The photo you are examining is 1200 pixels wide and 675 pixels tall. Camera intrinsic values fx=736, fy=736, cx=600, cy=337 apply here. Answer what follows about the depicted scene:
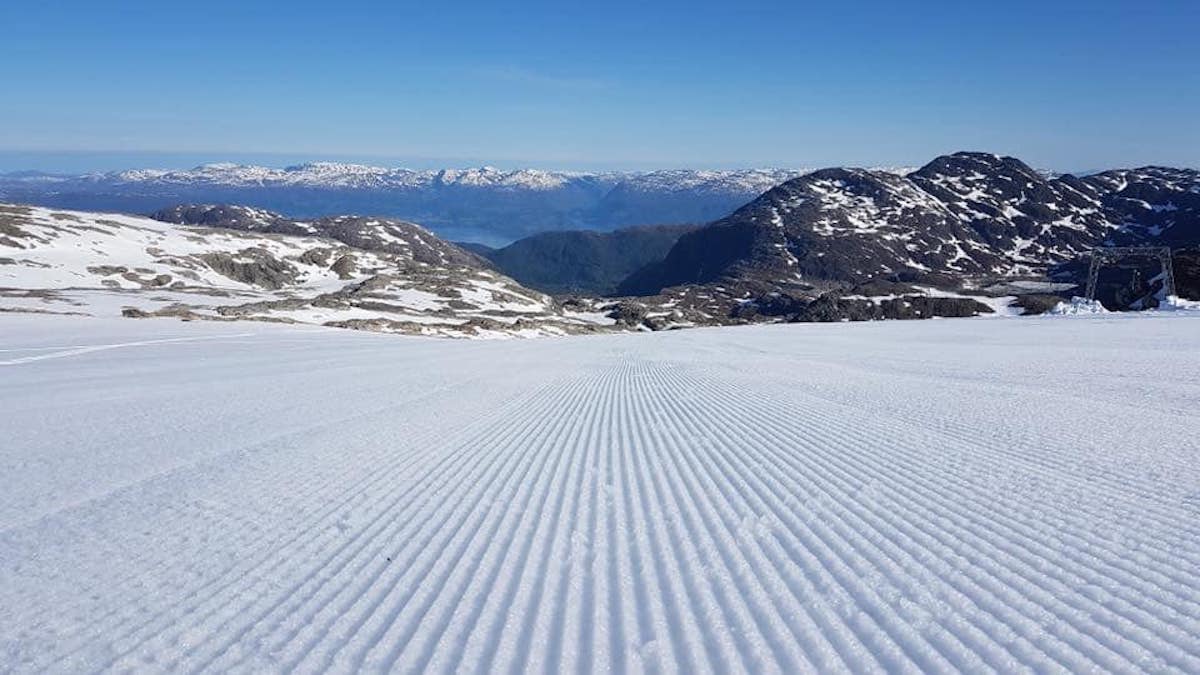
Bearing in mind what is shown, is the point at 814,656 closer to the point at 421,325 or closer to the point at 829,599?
the point at 829,599

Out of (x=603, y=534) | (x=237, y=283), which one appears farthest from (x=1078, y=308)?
(x=237, y=283)

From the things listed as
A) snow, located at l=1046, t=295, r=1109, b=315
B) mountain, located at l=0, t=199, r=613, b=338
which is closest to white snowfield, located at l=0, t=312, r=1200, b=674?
mountain, located at l=0, t=199, r=613, b=338

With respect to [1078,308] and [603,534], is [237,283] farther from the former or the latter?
[603,534]

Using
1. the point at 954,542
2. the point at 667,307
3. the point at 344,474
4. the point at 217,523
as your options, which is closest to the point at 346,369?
the point at 344,474

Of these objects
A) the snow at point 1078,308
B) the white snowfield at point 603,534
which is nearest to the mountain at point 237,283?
the white snowfield at point 603,534

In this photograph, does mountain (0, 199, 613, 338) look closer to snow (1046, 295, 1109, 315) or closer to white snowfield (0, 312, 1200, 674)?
white snowfield (0, 312, 1200, 674)
